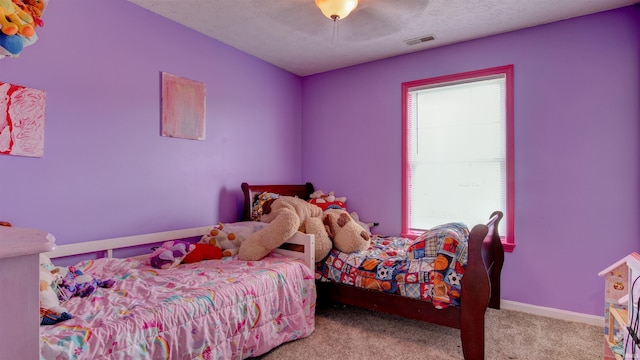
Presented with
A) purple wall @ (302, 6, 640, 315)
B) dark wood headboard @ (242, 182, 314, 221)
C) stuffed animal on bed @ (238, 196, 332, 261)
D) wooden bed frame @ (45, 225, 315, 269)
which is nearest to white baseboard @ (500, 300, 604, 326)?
purple wall @ (302, 6, 640, 315)

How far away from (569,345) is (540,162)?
1358mm

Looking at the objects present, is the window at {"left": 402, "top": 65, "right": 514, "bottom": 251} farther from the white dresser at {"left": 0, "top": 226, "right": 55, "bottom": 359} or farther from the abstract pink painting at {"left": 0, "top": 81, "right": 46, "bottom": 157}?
the white dresser at {"left": 0, "top": 226, "right": 55, "bottom": 359}

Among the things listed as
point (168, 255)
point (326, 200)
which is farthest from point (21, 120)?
point (326, 200)

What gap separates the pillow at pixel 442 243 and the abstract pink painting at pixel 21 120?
2.42 metres

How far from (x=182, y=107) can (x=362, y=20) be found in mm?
1565

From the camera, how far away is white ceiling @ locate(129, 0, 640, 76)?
95.2 inches

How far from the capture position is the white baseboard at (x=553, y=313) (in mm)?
2582

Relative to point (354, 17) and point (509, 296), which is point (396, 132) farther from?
point (509, 296)

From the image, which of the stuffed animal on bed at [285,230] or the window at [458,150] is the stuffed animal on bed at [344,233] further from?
the window at [458,150]

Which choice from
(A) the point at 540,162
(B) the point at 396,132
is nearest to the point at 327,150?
(B) the point at 396,132

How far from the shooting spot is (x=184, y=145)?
2.82m

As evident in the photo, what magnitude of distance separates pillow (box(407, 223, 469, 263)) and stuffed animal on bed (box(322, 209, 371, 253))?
442 millimetres

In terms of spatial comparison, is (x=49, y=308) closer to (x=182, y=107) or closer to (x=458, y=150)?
(x=182, y=107)

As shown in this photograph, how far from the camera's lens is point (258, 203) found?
3.23 metres
